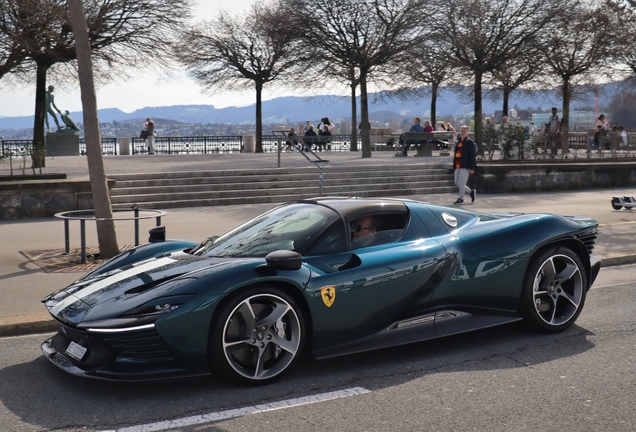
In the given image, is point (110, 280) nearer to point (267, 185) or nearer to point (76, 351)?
point (76, 351)

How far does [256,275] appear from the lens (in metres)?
4.80

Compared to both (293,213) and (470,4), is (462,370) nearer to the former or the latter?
(293,213)

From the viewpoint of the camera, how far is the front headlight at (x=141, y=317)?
4488 mm

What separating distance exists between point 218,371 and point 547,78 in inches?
1375

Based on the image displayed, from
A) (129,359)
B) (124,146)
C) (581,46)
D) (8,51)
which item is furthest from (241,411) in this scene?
(124,146)

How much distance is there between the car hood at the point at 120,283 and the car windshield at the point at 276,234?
0.23 m

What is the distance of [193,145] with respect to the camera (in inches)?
1537

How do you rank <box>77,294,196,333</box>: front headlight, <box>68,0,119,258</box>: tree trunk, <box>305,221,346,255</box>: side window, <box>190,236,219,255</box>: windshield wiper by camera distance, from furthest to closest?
1. <box>68,0,119,258</box>: tree trunk
2. <box>190,236,219,255</box>: windshield wiper
3. <box>305,221,346,255</box>: side window
4. <box>77,294,196,333</box>: front headlight

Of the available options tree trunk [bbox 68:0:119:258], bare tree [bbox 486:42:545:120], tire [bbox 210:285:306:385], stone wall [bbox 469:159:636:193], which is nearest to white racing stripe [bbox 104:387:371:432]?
tire [bbox 210:285:306:385]

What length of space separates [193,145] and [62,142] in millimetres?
7298

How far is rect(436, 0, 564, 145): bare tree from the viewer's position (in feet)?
101

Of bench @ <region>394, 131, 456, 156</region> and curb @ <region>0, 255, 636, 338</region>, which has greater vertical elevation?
bench @ <region>394, 131, 456, 156</region>

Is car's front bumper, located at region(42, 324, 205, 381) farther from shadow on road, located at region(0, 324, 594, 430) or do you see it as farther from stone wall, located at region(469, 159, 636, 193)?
stone wall, located at region(469, 159, 636, 193)

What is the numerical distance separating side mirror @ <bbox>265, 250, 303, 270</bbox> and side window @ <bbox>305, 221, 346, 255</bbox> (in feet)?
1.04
